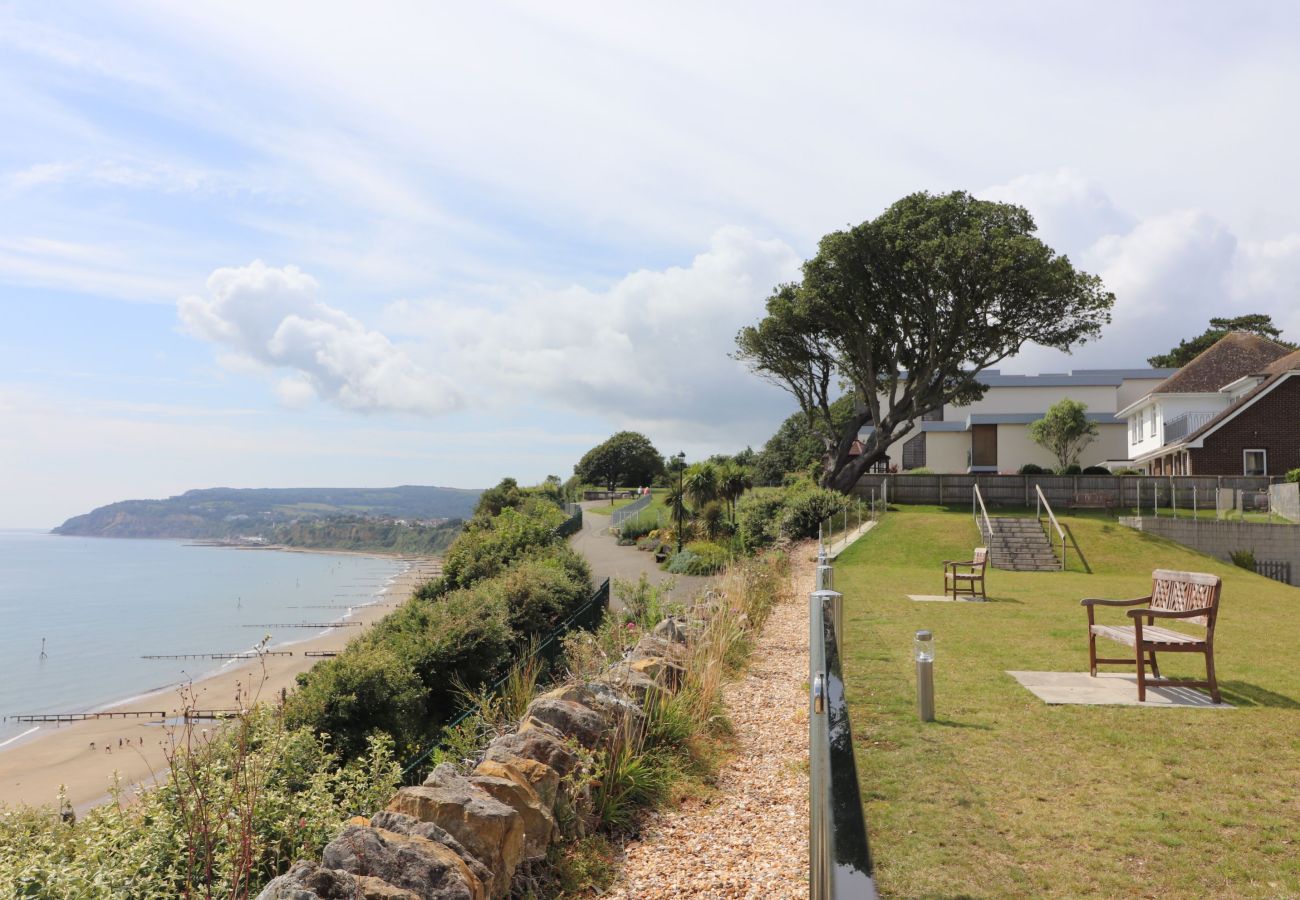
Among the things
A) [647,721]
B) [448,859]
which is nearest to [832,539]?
[647,721]

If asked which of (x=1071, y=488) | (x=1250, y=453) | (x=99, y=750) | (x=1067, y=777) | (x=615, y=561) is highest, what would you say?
(x=1250, y=453)

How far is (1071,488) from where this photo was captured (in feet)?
113

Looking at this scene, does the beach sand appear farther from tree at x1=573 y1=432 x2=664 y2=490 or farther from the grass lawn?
tree at x1=573 y1=432 x2=664 y2=490

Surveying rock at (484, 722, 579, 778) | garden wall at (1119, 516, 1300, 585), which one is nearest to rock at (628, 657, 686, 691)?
rock at (484, 722, 579, 778)

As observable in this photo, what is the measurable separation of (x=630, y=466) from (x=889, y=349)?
64.1 metres

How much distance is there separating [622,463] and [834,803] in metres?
99.3

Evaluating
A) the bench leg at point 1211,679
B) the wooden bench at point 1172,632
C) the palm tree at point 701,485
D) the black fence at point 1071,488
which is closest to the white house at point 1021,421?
the black fence at point 1071,488

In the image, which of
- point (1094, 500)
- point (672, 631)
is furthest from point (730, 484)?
point (672, 631)

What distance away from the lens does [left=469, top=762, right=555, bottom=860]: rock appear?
4.15 metres

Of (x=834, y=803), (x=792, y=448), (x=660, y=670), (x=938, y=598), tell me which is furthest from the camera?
(x=792, y=448)

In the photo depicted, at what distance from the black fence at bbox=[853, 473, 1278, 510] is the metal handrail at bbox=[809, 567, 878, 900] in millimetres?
32773

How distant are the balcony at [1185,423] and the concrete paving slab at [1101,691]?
36.0m

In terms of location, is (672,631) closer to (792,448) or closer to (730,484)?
(730,484)

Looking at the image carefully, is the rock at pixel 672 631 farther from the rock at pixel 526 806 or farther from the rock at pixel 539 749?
→ the rock at pixel 526 806
